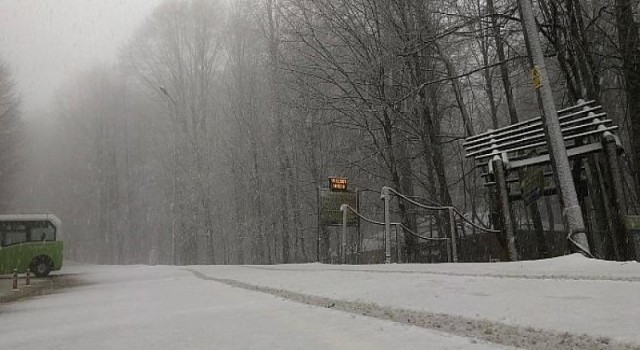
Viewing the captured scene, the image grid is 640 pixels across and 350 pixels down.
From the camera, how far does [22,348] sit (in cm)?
425

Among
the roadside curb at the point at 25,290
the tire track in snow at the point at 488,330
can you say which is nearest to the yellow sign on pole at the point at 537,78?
the tire track in snow at the point at 488,330

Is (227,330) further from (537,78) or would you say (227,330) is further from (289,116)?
(289,116)

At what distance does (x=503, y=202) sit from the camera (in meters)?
10.7

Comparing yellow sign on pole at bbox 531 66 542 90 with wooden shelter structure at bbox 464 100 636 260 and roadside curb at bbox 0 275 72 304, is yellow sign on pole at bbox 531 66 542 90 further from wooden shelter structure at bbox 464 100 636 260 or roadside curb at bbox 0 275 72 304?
roadside curb at bbox 0 275 72 304

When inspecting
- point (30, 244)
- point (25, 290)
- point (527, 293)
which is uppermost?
point (30, 244)

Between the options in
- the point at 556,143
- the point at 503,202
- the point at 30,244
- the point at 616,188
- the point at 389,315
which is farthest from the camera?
the point at 30,244

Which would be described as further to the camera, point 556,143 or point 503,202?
point 503,202

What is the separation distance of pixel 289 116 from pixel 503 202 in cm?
1725

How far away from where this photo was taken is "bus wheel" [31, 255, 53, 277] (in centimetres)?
2583

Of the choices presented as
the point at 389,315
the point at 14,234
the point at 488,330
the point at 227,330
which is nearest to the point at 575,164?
the point at 389,315

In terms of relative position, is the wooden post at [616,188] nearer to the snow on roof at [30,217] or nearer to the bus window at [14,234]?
the snow on roof at [30,217]

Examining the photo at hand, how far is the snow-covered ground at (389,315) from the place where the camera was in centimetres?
337

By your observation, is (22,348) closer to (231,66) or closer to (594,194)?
(594,194)

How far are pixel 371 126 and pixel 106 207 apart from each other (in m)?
39.0
